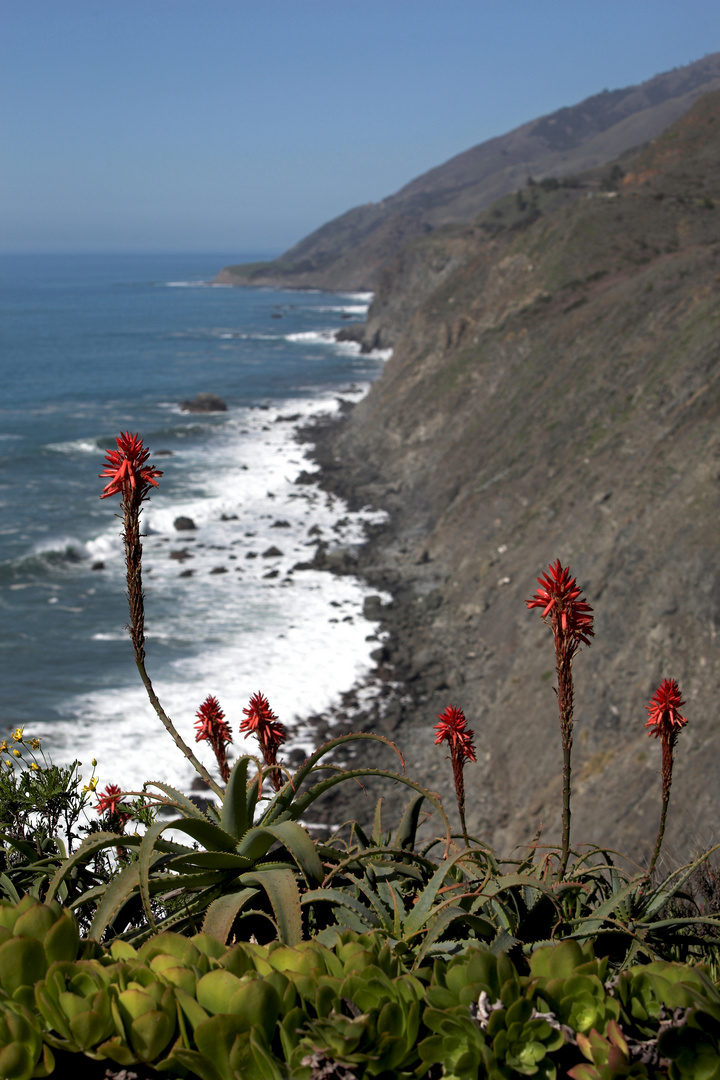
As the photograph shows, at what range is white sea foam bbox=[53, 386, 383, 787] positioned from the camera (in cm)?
1855

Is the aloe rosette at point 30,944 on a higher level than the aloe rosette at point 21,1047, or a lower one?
higher

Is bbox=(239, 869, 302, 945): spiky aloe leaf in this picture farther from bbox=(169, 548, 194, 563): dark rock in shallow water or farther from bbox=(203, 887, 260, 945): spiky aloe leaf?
bbox=(169, 548, 194, 563): dark rock in shallow water

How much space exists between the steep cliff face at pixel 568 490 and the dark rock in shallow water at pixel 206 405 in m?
16.3

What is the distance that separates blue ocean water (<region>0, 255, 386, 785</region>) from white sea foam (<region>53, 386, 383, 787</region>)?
0.06 meters

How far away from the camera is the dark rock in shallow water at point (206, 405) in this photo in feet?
195

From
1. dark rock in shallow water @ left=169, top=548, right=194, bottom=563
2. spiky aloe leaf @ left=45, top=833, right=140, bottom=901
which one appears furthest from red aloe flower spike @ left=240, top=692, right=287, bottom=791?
dark rock in shallow water @ left=169, top=548, right=194, bottom=563

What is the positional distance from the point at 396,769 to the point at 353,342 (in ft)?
262

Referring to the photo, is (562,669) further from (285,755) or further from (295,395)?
(295,395)

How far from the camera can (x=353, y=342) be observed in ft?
302

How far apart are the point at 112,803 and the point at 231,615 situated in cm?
2206

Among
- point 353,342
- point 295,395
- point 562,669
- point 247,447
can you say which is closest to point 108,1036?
point 562,669

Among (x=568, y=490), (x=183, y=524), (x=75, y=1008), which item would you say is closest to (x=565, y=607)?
(x=75, y=1008)

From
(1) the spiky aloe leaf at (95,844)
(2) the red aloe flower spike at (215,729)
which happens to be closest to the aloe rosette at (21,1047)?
(1) the spiky aloe leaf at (95,844)

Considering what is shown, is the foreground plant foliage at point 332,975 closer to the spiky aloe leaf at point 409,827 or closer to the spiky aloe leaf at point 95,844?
the spiky aloe leaf at point 95,844
